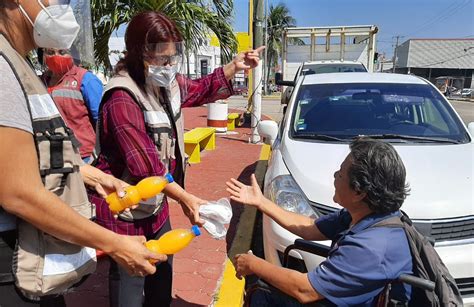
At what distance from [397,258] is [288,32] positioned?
12350mm

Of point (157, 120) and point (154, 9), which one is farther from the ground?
point (154, 9)

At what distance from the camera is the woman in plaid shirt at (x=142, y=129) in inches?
73.3

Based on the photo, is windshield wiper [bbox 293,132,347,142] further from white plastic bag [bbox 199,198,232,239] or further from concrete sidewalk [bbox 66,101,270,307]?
white plastic bag [bbox 199,198,232,239]

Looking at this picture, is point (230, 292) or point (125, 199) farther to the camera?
point (230, 292)

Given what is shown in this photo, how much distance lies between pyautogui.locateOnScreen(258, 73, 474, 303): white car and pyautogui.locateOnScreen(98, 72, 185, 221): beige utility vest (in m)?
0.97

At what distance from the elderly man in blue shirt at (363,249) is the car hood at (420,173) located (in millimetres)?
940

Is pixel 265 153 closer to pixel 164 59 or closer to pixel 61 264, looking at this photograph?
pixel 164 59

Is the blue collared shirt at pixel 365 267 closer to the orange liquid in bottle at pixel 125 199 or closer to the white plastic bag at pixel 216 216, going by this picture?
the white plastic bag at pixel 216 216

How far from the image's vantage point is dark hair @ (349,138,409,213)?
1.61 meters

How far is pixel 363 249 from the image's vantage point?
1.56 m

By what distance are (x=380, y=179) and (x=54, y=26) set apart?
1.29 m

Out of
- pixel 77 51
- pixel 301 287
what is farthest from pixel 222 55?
pixel 301 287

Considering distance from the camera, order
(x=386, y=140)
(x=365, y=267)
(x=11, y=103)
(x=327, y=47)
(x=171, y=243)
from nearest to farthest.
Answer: (x=11, y=103)
(x=365, y=267)
(x=171, y=243)
(x=386, y=140)
(x=327, y=47)

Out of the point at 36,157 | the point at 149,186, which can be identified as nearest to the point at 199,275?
the point at 149,186
